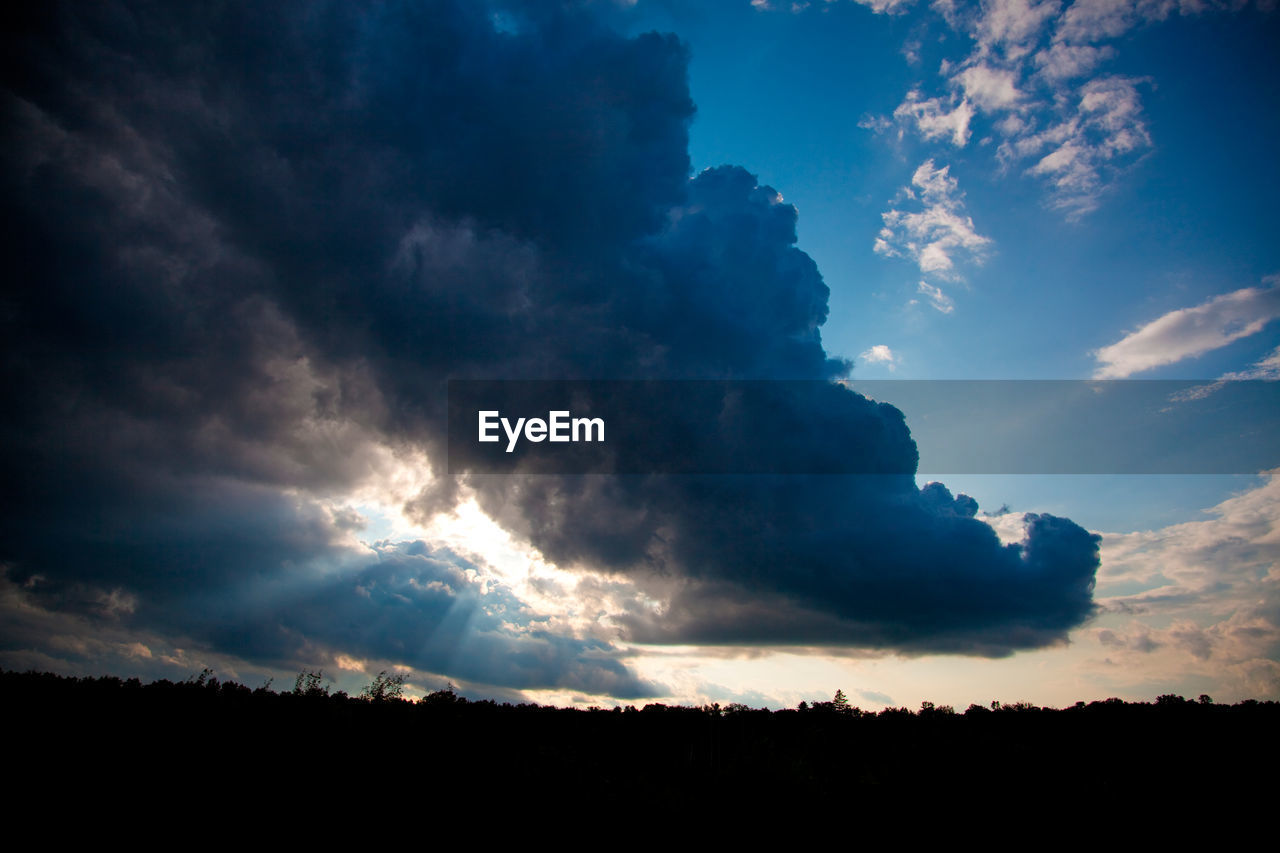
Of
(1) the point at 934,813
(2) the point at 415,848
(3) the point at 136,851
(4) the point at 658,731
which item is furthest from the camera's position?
(4) the point at 658,731

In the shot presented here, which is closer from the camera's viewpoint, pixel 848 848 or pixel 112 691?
pixel 848 848

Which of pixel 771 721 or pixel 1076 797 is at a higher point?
pixel 1076 797

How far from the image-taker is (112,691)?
1496 inches

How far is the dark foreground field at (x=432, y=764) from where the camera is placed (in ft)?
70.6

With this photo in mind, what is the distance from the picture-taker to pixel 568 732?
Answer: 61.9 m

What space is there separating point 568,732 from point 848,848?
4768cm

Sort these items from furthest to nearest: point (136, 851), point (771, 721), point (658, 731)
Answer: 1. point (771, 721)
2. point (658, 731)
3. point (136, 851)

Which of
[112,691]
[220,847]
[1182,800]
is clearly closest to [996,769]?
[1182,800]

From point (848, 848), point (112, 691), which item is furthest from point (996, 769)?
point (112, 691)

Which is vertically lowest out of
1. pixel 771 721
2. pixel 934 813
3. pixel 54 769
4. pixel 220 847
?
pixel 771 721

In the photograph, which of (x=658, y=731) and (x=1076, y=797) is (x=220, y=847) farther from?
(x=658, y=731)

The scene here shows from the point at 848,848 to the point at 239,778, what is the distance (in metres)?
22.6

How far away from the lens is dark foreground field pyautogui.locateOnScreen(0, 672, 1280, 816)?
70.6 feet

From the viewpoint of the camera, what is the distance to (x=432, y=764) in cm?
2639
